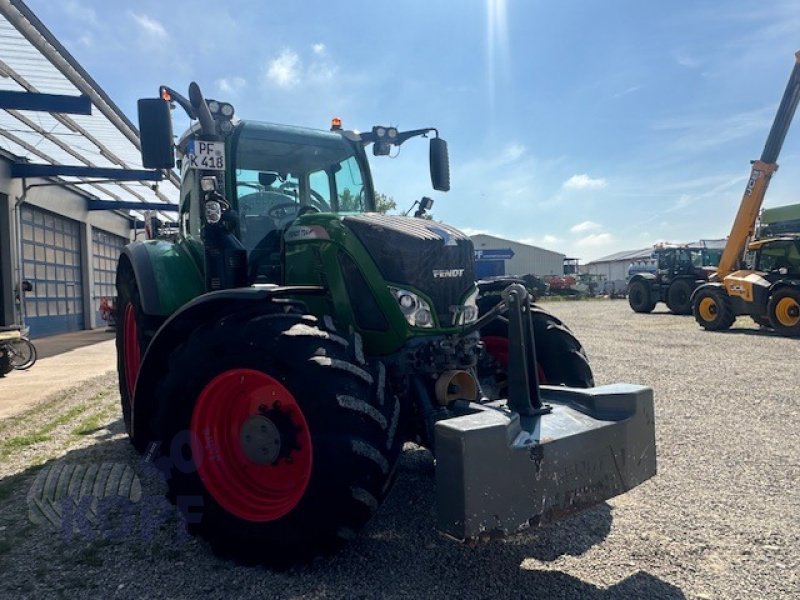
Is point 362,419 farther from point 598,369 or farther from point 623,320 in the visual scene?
point 623,320

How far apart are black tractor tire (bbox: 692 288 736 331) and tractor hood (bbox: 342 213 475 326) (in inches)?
525

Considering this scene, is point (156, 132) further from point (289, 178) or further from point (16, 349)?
point (16, 349)

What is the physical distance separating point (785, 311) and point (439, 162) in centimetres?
1170

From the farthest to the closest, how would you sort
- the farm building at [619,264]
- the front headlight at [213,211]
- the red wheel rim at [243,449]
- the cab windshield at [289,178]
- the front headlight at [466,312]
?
the farm building at [619,264], the cab windshield at [289,178], the front headlight at [213,211], the front headlight at [466,312], the red wheel rim at [243,449]

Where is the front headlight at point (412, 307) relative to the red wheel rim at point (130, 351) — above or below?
above

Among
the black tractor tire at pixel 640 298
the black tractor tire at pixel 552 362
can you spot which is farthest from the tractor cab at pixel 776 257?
the black tractor tire at pixel 552 362

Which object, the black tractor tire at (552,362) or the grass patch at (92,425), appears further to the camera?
the grass patch at (92,425)

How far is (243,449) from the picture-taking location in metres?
2.91

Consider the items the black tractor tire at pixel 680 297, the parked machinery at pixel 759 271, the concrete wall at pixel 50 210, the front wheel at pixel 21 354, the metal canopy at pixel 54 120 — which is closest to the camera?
the metal canopy at pixel 54 120

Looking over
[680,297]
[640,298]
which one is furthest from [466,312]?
[640,298]

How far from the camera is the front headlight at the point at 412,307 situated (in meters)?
3.07

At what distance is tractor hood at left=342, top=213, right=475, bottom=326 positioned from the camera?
10.2 feet

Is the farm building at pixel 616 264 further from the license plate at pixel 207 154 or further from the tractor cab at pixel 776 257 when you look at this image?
the license plate at pixel 207 154

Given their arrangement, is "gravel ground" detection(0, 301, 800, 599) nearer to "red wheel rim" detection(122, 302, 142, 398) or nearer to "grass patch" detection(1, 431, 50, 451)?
"grass patch" detection(1, 431, 50, 451)
